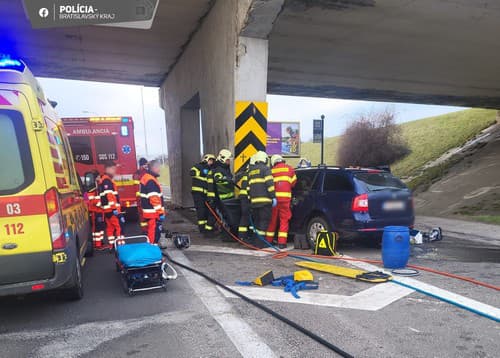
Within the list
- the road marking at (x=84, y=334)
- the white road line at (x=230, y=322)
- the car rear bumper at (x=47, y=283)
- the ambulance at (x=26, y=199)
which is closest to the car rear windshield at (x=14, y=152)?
the ambulance at (x=26, y=199)

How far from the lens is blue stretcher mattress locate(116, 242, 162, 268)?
16.2 ft

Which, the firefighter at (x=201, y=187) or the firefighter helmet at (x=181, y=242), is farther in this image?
the firefighter at (x=201, y=187)

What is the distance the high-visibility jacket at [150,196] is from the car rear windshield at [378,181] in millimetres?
3509

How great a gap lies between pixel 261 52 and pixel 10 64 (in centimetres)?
551

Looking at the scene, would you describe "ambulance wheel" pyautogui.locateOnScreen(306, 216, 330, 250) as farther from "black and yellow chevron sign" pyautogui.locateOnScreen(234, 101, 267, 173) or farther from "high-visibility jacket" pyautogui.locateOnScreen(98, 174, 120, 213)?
"high-visibility jacket" pyautogui.locateOnScreen(98, 174, 120, 213)

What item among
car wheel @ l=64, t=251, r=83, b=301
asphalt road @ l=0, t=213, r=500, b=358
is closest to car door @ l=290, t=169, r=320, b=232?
asphalt road @ l=0, t=213, r=500, b=358

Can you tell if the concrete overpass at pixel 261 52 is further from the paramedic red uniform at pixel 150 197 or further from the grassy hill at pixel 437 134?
the grassy hill at pixel 437 134

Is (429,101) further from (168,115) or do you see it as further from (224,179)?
(224,179)

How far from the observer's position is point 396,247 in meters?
5.95

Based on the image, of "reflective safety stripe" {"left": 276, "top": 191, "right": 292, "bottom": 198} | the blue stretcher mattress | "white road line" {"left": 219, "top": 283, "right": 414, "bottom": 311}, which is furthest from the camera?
"reflective safety stripe" {"left": 276, "top": 191, "right": 292, "bottom": 198}

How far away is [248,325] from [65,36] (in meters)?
11.0

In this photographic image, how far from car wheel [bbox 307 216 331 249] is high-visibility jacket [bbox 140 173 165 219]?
2833 mm

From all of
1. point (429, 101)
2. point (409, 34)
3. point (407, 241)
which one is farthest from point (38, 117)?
point (429, 101)

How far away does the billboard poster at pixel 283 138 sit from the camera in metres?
23.8
